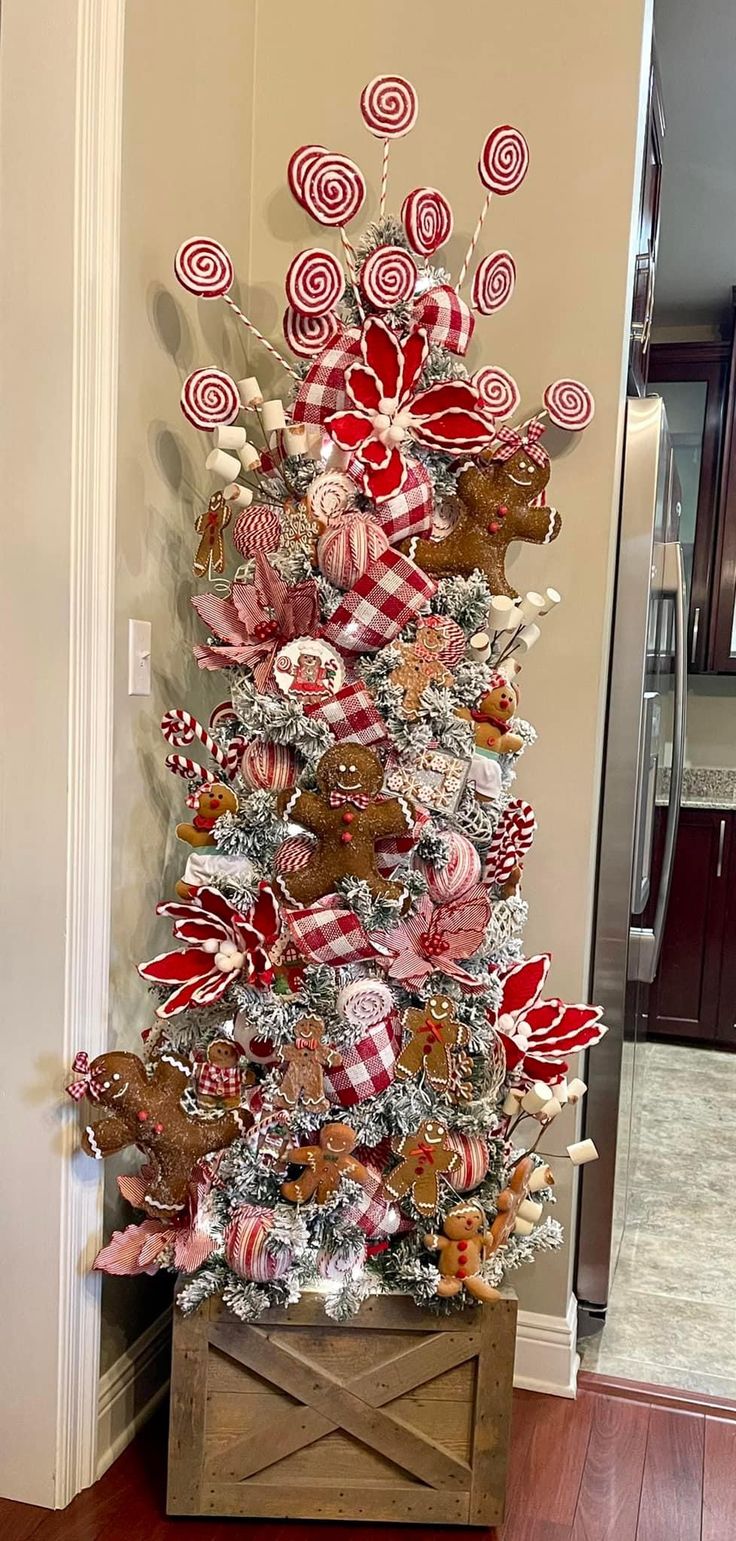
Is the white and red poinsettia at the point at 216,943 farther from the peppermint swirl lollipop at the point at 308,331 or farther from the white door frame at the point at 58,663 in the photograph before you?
the peppermint swirl lollipop at the point at 308,331

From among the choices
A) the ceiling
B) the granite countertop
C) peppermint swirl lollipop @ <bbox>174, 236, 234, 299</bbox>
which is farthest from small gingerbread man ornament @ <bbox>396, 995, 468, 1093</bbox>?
→ the granite countertop

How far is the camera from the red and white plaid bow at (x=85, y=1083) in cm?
143

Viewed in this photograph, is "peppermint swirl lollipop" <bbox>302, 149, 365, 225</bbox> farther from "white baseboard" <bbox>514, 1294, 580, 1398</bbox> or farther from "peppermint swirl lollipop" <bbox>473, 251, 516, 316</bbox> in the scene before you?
"white baseboard" <bbox>514, 1294, 580, 1398</bbox>

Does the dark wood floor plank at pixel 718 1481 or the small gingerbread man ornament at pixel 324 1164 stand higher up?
the small gingerbread man ornament at pixel 324 1164

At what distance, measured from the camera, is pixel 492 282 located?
1.54 meters

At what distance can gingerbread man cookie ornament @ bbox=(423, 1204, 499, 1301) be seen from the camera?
1425mm

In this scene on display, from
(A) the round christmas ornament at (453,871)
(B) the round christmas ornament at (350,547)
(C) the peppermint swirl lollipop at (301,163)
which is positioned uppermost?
(C) the peppermint swirl lollipop at (301,163)

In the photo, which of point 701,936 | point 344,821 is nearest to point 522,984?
point 344,821

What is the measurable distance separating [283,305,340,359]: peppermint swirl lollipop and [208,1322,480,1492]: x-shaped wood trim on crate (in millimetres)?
1371

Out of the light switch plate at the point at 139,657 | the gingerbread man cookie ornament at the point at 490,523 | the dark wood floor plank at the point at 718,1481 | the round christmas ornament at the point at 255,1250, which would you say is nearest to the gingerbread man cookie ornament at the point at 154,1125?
the round christmas ornament at the point at 255,1250

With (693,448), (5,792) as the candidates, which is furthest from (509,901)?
(693,448)

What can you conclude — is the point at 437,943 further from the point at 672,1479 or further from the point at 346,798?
the point at 672,1479

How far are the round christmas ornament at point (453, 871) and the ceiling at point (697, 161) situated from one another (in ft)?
6.89

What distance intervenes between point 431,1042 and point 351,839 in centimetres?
30
